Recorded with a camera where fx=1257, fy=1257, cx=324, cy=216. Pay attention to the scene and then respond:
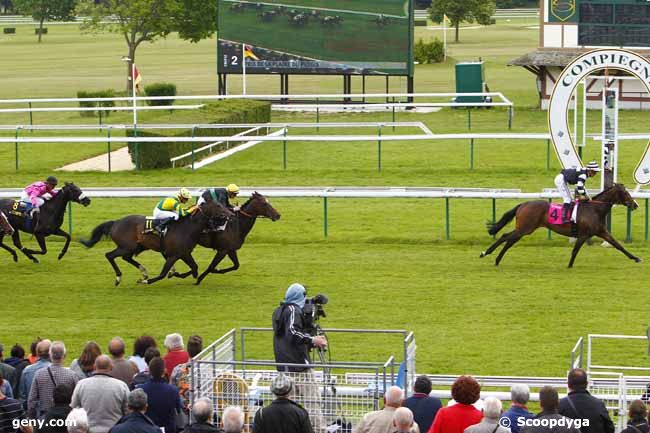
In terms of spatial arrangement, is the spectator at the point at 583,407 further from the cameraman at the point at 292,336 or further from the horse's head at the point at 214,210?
the horse's head at the point at 214,210

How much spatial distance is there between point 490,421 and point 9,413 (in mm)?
2730

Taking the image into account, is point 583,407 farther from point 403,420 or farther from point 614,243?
point 614,243

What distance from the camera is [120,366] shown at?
7824 mm

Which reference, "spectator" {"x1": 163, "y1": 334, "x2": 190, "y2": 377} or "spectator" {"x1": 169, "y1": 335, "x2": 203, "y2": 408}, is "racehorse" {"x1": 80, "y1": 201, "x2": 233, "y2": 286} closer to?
"spectator" {"x1": 163, "y1": 334, "x2": 190, "y2": 377}

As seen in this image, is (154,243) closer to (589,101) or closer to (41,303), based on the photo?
(41,303)

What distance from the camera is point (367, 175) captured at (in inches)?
833

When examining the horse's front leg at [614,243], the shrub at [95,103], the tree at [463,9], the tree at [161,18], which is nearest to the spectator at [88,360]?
the horse's front leg at [614,243]

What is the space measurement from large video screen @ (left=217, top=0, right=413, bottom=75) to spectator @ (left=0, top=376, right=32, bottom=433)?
23.1 meters

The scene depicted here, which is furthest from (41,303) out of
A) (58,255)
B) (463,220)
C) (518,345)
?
(463,220)

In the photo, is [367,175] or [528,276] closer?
[528,276]

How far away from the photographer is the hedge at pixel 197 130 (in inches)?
868

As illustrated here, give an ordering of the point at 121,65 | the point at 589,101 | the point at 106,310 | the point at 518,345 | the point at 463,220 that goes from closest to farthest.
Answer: the point at 518,345 → the point at 106,310 → the point at 463,220 → the point at 589,101 → the point at 121,65

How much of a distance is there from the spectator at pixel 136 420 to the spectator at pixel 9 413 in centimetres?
85

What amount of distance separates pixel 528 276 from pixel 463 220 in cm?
330
